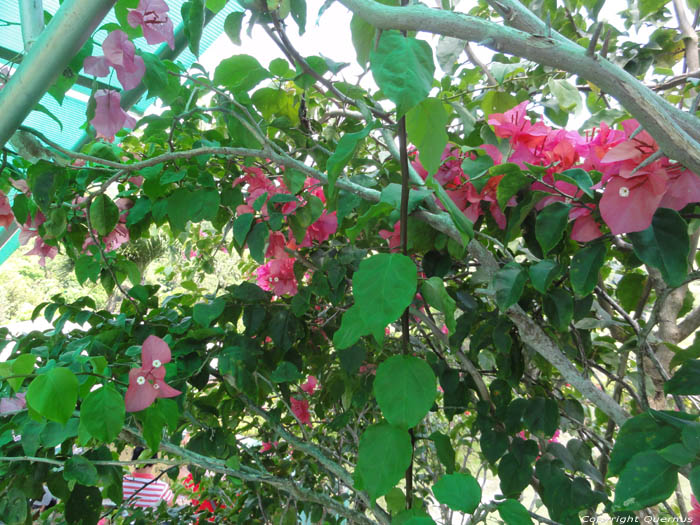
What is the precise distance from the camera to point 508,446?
620 millimetres

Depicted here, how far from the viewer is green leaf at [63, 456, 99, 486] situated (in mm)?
528

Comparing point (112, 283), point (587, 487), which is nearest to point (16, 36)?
point (112, 283)

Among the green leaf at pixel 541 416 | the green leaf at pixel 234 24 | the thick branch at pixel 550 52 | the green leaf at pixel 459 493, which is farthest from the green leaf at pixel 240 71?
the green leaf at pixel 541 416

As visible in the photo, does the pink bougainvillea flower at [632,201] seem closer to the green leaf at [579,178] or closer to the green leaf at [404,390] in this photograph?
the green leaf at [579,178]

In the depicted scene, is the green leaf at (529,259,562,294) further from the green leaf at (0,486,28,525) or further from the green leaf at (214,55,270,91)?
the green leaf at (0,486,28,525)

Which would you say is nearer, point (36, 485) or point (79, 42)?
point (79, 42)

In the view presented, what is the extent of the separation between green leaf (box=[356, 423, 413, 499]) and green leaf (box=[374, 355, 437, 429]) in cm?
2

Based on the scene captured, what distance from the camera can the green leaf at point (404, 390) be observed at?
333 millimetres

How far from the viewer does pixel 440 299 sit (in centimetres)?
36

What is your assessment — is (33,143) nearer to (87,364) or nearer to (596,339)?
(87,364)

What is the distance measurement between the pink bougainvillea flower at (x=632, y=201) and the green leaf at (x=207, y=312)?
1.72 feet

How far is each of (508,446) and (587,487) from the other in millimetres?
106

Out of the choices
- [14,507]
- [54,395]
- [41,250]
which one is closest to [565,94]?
[54,395]

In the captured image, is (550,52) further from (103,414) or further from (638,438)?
(103,414)
